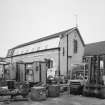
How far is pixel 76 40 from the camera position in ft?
78.7

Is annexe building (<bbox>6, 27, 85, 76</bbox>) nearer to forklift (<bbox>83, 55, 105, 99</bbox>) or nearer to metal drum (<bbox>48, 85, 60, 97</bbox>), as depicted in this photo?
forklift (<bbox>83, 55, 105, 99</bbox>)

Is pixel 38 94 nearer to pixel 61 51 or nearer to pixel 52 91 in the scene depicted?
pixel 52 91

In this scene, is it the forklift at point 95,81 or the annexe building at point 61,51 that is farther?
the annexe building at point 61,51

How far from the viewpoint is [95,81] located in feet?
43.2

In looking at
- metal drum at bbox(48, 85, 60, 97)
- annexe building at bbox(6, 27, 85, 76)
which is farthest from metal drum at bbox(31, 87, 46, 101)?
annexe building at bbox(6, 27, 85, 76)

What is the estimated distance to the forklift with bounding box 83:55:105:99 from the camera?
40.6ft

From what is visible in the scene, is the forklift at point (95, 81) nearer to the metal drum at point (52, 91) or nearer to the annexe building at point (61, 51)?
the metal drum at point (52, 91)

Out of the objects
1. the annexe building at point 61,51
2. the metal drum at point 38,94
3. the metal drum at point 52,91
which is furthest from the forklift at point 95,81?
the annexe building at point 61,51

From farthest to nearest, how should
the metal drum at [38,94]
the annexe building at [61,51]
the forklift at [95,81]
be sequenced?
1. the annexe building at [61,51]
2. the forklift at [95,81]
3. the metal drum at [38,94]

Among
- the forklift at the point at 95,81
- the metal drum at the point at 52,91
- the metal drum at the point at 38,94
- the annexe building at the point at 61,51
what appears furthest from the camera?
the annexe building at the point at 61,51

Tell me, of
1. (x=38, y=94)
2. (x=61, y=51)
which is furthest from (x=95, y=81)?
(x=61, y=51)

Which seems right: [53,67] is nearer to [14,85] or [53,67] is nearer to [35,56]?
[35,56]

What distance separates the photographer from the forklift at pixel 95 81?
12.4m

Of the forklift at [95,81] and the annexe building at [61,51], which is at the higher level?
the annexe building at [61,51]
